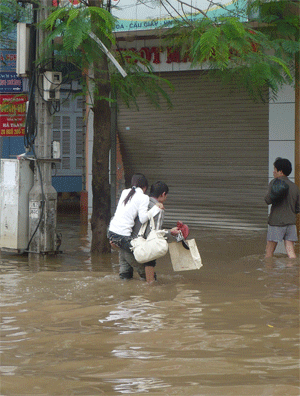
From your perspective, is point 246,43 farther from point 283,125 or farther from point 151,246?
point 283,125

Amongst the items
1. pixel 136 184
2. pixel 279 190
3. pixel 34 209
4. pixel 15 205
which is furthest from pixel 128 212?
pixel 15 205

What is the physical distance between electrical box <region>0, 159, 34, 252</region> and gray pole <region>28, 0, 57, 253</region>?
14 cm

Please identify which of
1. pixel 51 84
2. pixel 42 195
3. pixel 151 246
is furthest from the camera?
pixel 42 195

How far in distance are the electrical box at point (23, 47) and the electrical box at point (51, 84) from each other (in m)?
0.37

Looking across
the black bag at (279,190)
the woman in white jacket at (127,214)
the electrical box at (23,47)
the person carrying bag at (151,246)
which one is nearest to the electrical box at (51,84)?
the electrical box at (23,47)

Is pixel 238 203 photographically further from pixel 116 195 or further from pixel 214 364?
pixel 214 364

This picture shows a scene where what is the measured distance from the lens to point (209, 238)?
44.7ft

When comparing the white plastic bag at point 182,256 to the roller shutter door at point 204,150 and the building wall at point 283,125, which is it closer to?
the building wall at point 283,125

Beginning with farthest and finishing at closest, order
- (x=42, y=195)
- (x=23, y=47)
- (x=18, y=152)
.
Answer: (x=18, y=152), (x=42, y=195), (x=23, y=47)

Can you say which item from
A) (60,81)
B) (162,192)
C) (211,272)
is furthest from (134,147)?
(162,192)

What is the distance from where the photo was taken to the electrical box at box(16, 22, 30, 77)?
10312 millimetres

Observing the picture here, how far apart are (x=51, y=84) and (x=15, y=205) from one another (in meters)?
2.11

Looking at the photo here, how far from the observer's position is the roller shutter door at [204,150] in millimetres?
14711

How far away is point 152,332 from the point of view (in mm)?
5457
